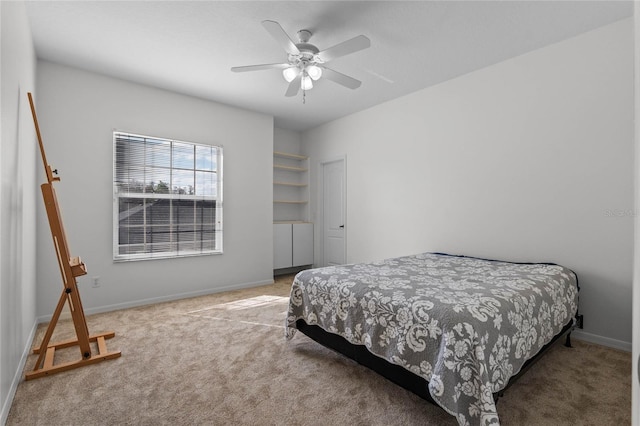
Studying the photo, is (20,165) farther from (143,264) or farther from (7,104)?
(143,264)

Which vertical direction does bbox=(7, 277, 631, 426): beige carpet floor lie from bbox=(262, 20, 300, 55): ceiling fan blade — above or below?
below

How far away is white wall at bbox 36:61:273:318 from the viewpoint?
3.18 meters

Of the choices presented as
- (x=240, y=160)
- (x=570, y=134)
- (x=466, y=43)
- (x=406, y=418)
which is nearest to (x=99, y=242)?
(x=240, y=160)

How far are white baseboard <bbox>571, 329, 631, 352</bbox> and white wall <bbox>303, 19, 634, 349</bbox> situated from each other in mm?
12

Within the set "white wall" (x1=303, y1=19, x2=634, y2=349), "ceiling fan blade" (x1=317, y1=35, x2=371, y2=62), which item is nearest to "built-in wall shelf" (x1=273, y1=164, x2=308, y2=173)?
"white wall" (x1=303, y1=19, x2=634, y2=349)

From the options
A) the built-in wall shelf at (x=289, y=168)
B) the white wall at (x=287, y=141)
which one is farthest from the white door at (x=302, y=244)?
the white wall at (x=287, y=141)

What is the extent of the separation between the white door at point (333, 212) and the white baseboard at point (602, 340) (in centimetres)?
293

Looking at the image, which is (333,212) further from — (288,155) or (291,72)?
(291,72)

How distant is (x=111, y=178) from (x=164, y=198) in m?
0.61

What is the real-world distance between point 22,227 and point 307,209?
3955 mm

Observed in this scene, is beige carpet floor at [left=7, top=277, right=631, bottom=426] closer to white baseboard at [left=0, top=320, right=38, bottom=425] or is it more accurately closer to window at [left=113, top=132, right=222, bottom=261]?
white baseboard at [left=0, top=320, right=38, bottom=425]

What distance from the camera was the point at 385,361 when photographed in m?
1.84

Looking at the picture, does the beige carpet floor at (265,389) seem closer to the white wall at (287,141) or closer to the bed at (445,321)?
the bed at (445,321)

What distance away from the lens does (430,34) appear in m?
2.66
